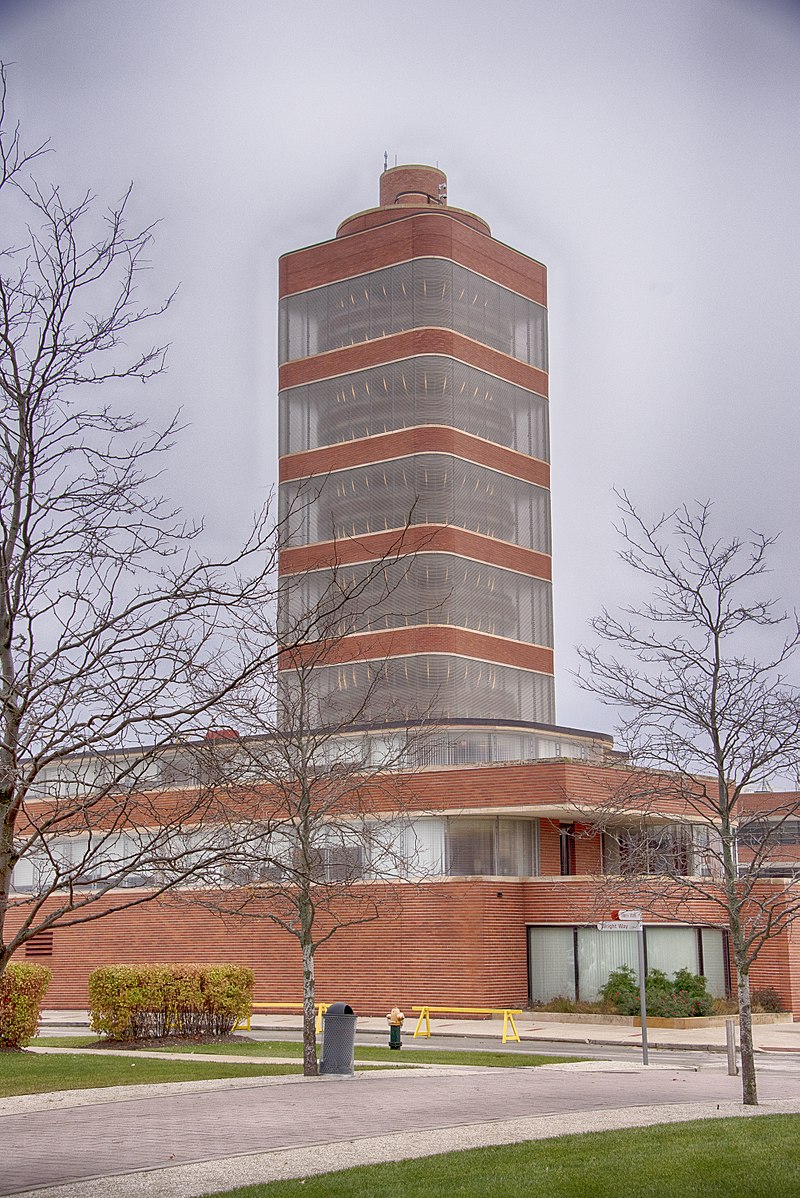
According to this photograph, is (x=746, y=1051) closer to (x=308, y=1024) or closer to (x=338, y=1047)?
(x=338, y=1047)

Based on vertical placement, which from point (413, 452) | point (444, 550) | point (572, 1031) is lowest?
point (572, 1031)

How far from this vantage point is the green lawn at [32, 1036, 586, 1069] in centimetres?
2375

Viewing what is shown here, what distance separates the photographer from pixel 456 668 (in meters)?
55.4

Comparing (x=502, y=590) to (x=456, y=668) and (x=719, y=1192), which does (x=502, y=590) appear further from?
(x=719, y=1192)

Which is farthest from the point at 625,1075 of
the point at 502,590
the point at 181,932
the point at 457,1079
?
the point at 502,590

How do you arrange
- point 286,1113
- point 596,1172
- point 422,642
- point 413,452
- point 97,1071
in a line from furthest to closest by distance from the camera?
1. point 413,452
2. point 422,642
3. point 97,1071
4. point 286,1113
5. point 596,1172

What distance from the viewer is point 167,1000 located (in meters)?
27.0

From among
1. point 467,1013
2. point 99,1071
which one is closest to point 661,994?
point 467,1013

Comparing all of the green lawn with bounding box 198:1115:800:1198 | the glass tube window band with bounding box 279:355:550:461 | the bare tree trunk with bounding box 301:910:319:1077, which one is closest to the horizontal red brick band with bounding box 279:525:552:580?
the glass tube window band with bounding box 279:355:550:461

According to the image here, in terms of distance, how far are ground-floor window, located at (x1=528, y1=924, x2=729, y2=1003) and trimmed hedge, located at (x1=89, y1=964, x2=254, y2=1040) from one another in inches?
508

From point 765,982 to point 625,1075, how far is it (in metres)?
19.4

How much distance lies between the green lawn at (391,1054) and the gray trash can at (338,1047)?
282 cm

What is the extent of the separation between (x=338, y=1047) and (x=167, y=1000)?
809cm

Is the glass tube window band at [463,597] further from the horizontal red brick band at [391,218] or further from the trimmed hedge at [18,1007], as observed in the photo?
the trimmed hedge at [18,1007]
